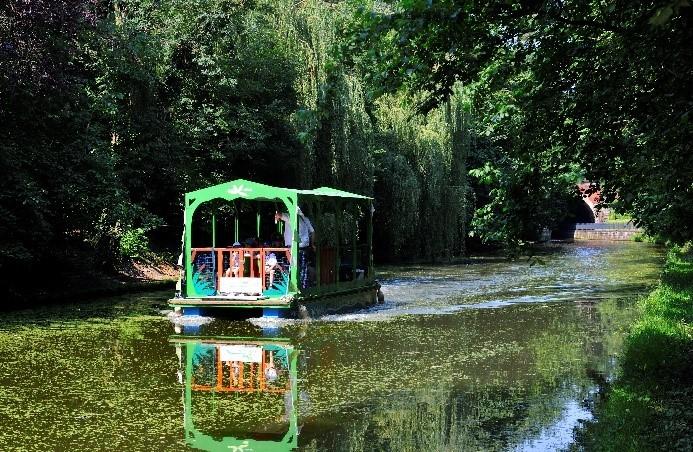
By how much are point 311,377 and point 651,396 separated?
3.98 m

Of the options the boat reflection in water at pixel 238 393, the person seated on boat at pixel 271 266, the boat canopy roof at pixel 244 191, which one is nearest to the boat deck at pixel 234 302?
the person seated on boat at pixel 271 266

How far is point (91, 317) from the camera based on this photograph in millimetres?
16172

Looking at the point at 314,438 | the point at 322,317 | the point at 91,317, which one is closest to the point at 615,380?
the point at 314,438

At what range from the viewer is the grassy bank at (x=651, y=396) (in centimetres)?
650

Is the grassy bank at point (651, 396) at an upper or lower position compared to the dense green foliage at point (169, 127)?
lower

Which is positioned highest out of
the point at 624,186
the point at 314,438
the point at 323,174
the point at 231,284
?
the point at 323,174

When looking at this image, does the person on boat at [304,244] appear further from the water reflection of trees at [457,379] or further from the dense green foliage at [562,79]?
the dense green foliage at [562,79]

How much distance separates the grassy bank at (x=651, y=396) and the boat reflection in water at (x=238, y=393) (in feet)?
8.81

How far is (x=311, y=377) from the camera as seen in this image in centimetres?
1005

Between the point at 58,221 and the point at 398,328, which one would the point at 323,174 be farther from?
the point at 398,328

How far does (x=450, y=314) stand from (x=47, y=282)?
1007 centimetres

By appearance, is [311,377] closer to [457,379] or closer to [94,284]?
[457,379]

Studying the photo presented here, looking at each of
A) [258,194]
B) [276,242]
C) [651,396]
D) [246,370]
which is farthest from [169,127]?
[651,396]

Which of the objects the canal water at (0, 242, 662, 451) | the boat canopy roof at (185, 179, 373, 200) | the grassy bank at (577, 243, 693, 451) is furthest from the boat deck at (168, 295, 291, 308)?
the grassy bank at (577, 243, 693, 451)
